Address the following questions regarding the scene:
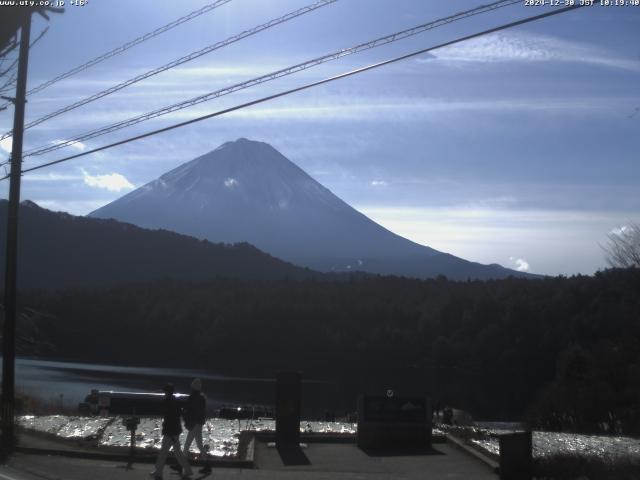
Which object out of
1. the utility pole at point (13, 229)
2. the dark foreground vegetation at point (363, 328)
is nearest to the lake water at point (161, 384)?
the dark foreground vegetation at point (363, 328)

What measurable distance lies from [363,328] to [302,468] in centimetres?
8734

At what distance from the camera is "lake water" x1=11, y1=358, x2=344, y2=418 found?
54.6 metres

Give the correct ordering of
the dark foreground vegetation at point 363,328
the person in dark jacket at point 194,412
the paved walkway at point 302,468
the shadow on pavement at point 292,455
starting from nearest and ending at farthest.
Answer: the paved walkway at point 302,468 → the person in dark jacket at point 194,412 → the shadow on pavement at point 292,455 → the dark foreground vegetation at point 363,328

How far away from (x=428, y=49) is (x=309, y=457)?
7393mm

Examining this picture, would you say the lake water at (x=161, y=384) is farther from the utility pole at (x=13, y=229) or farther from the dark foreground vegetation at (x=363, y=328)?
the utility pole at (x=13, y=229)

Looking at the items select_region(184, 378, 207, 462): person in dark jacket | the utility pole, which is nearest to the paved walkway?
select_region(184, 378, 207, 462): person in dark jacket

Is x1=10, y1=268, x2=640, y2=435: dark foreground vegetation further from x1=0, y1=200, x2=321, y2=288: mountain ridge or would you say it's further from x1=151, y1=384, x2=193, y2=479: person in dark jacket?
x1=151, y1=384, x2=193, y2=479: person in dark jacket

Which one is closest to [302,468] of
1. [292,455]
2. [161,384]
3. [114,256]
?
[292,455]

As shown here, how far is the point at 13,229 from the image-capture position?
56.4ft

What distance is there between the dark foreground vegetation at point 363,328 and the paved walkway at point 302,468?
34.8 metres

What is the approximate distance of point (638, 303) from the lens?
4472cm

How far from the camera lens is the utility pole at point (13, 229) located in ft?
55.4

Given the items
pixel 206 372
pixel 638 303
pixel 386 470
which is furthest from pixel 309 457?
pixel 206 372

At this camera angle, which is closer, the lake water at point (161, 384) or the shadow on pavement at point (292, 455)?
the shadow on pavement at point (292, 455)
